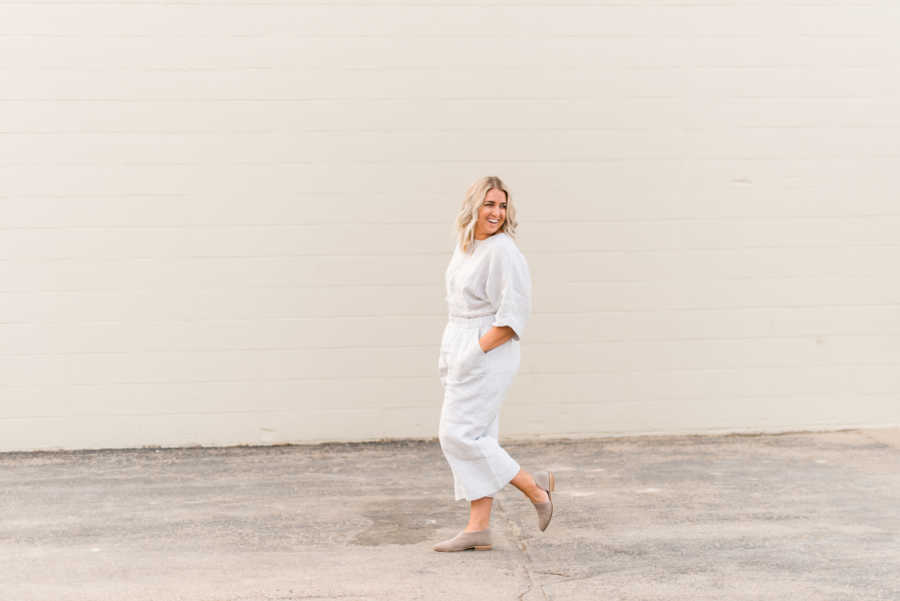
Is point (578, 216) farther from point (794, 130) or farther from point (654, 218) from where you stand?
point (794, 130)

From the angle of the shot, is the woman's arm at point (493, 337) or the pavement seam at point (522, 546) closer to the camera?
the pavement seam at point (522, 546)

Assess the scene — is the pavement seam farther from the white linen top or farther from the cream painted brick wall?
the cream painted brick wall

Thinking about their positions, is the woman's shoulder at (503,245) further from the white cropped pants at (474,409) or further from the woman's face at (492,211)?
the white cropped pants at (474,409)

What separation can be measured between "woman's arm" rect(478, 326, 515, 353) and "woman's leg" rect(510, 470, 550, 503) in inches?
26.1

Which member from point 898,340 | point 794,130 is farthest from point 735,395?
point 794,130

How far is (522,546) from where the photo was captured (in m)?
6.10

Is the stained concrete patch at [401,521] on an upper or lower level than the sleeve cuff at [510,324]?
lower

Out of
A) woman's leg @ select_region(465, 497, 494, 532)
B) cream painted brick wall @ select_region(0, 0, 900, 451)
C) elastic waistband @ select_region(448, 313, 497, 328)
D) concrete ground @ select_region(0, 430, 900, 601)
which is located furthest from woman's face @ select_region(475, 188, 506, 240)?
cream painted brick wall @ select_region(0, 0, 900, 451)

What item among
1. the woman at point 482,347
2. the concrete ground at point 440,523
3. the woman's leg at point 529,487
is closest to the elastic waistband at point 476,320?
the woman at point 482,347

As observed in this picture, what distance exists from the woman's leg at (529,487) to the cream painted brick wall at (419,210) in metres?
2.85

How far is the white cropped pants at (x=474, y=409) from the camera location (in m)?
5.91

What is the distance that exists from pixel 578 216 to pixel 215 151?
2677 millimetres

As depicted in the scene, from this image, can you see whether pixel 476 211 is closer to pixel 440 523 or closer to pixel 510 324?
pixel 510 324

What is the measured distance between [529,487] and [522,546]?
31 cm
